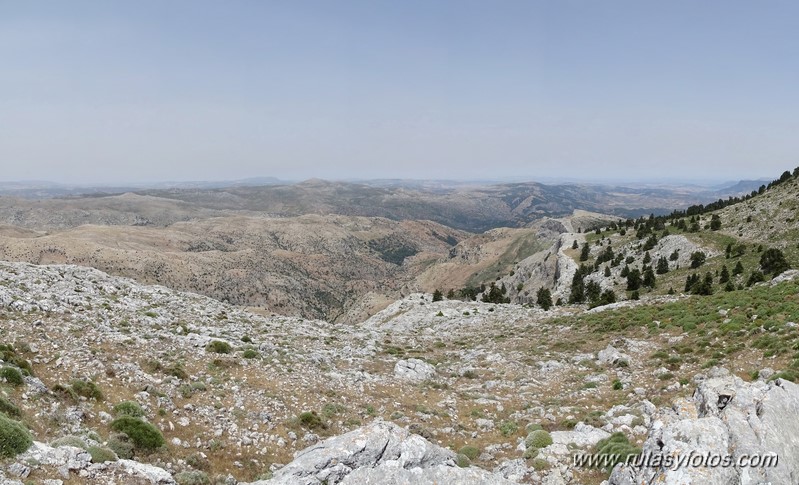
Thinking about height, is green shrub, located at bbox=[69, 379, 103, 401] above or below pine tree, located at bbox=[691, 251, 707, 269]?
below

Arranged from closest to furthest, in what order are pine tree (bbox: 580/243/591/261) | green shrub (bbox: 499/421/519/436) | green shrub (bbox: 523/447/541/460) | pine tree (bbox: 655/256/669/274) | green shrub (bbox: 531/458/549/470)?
green shrub (bbox: 531/458/549/470)
green shrub (bbox: 523/447/541/460)
green shrub (bbox: 499/421/519/436)
pine tree (bbox: 655/256/669/274)
pine tree (bbox: 580/243/591/261)

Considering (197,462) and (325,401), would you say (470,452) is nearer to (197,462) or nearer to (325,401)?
(325,401)

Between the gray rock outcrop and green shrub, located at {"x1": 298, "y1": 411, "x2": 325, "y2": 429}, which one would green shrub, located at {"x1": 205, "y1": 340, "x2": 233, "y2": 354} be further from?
the gray rock outcrop

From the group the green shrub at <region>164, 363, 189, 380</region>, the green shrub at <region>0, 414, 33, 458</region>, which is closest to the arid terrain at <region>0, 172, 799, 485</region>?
the green shrub at <region>0, 414, 33, 458</region>

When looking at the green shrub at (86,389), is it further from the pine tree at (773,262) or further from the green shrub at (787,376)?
the pine tree at (773,262)

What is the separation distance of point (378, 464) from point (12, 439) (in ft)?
31.3

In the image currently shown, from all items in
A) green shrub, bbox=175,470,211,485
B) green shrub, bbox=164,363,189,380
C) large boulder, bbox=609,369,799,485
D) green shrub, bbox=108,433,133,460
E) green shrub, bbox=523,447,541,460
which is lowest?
green shrub, bbox=164,363,189,380

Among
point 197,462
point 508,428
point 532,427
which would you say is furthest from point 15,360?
point 532,427

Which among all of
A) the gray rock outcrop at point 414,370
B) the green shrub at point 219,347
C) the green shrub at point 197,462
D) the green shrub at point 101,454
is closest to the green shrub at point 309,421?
the green shrub at point 197,462

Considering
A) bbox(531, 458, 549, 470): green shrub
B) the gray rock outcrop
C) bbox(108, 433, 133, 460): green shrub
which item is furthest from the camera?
the gray rock outcrop

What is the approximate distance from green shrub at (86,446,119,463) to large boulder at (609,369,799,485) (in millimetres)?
13978

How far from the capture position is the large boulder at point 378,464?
1064 centimetres

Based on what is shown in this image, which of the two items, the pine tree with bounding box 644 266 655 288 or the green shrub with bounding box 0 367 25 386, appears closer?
the green shrub with bounding box 0 367 25 386

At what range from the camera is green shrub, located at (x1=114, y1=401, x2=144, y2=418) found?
15723 mm
